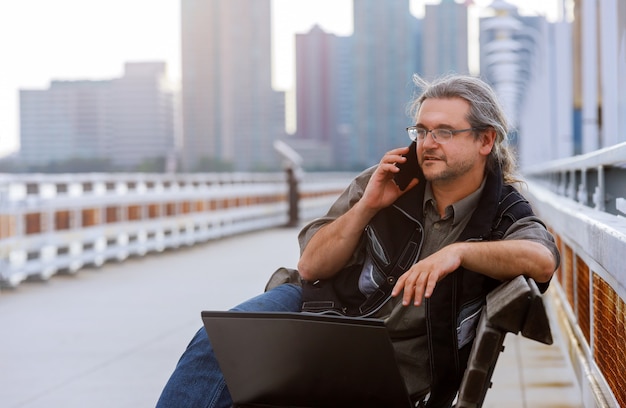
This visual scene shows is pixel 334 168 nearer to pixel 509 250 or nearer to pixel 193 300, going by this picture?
pixel 193 300

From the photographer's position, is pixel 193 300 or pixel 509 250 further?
pixel 193 300

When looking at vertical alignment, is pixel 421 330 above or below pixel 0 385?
above

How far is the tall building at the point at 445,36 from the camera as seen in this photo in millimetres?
92938

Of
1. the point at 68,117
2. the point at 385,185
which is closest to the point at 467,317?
the point at 385,185

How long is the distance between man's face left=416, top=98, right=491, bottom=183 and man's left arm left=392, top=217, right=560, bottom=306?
38 cm

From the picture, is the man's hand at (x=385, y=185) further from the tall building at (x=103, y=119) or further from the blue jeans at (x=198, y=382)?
the tall building at (x=103, y=119)

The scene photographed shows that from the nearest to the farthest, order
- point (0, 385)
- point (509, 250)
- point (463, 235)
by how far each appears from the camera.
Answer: point (509, 250)
point (463, 235)
point (0, 385)

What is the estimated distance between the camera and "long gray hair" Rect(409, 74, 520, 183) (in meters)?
3.44

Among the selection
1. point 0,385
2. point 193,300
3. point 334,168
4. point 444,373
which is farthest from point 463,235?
point 334,168

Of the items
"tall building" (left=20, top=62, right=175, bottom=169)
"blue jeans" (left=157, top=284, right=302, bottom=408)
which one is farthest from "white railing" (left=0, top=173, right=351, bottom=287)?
"tall building" (left=20, top=62, right=175, bottom=169)

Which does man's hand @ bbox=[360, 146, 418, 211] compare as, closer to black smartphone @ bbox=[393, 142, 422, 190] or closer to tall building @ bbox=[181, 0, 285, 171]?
black smartphone @ bbox=[393, 142, 422, 190]

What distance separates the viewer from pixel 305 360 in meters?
2.99

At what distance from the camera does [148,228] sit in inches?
643

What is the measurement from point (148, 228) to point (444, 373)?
1338cm
